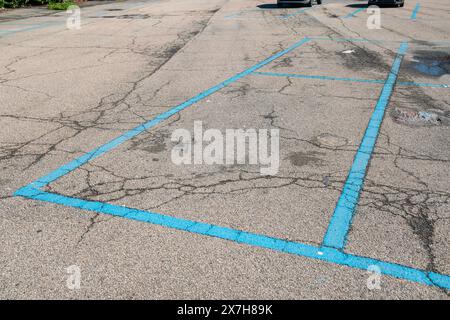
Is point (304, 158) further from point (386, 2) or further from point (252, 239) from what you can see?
point (386, 2)

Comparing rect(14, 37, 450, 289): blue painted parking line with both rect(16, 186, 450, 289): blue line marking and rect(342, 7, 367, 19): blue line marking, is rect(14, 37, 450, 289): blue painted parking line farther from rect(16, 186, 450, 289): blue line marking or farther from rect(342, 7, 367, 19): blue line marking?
rect(342, 7, 367, 19): blue line marking

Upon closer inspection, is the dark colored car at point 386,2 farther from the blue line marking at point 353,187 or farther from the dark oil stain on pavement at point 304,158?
the dark oil stain on pavement at point 304,158

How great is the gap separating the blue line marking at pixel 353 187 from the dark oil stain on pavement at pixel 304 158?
1.56 feet

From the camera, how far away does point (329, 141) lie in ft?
A: 20.4

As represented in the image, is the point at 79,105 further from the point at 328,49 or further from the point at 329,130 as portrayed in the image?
the point at 328,49

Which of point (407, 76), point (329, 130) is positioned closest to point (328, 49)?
point (407, 76)

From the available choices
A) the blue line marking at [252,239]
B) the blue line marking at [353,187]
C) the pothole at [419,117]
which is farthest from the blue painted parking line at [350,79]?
the blue line marking at [252,239]

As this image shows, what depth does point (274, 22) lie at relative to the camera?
18812mm

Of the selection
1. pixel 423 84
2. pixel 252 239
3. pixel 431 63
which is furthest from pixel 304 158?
pixel 431 63

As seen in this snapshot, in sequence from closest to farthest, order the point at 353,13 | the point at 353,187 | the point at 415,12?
the point at 353,187 → the point at 353,13 → the point at 415,12

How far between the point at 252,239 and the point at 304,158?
2.03 m

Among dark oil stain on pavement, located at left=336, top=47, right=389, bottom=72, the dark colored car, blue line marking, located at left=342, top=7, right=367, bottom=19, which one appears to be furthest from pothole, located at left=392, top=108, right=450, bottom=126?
the dark colored car

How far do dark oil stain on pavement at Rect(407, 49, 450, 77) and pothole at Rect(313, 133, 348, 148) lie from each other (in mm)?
5106

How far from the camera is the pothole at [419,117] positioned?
6930 millimetres
